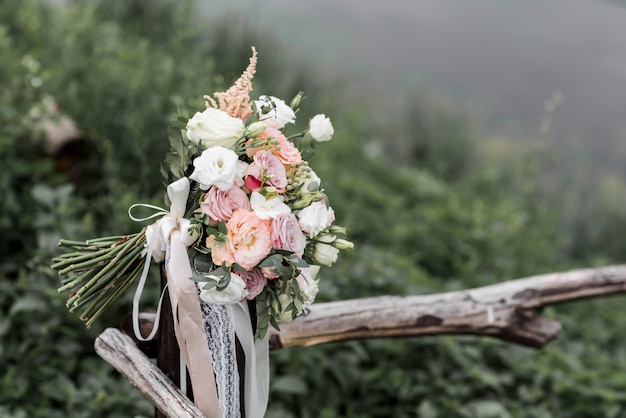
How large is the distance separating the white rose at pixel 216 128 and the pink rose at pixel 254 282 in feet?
0.97

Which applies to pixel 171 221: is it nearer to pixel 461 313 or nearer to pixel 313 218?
pixel 313 218

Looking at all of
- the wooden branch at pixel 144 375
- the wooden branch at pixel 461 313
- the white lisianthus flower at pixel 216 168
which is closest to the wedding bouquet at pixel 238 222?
the white lisianthus flower at pixel 216 168

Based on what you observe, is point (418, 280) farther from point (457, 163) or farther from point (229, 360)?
point (457, 163)

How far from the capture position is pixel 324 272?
126 inches

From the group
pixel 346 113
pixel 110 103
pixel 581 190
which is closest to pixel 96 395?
pixel 110 103

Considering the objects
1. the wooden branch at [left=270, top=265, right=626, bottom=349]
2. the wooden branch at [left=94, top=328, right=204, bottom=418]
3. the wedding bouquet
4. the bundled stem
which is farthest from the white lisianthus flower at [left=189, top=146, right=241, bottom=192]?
the wooden branch at [left=270, top=265, right=626, bottom=349]

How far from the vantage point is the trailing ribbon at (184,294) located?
1530mm

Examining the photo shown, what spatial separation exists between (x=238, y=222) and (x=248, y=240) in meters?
0.05

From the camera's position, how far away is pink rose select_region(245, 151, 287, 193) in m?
1.52

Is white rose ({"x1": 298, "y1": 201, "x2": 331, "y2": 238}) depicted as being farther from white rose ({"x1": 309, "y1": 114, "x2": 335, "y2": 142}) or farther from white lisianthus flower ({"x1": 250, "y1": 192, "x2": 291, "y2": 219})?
white rose ({"x1": 309, "y1": 114, "x2": 335, "y2": 142})

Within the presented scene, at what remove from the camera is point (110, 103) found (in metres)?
3.47

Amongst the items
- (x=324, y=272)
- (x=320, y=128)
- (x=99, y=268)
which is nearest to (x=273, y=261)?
(x=320, y=128)

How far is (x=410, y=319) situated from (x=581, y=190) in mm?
3689

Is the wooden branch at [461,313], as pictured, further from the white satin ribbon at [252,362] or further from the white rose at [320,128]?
the white rose at [320,128]
